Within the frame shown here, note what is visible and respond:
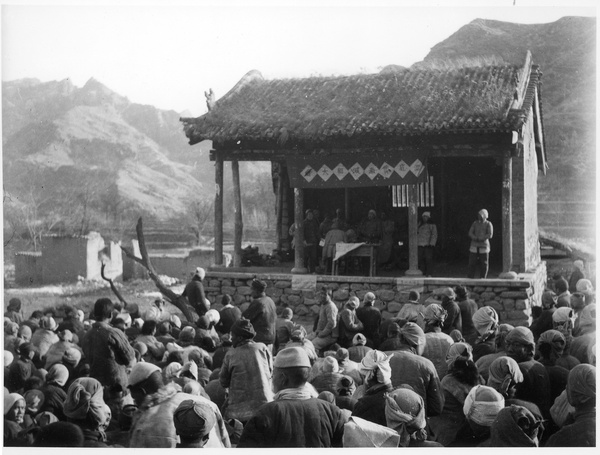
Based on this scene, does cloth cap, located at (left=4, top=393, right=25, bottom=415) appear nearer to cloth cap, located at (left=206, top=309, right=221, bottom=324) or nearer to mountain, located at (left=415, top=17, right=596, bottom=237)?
cloth cap, located at (left=206, top=309, right=221, bottom=324)

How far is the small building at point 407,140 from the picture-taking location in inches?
566

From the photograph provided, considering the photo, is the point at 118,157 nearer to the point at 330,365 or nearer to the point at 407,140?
the point at 407,140

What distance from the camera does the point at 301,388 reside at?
521cm

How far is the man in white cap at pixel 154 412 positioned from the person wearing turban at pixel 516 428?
2103 millimetres

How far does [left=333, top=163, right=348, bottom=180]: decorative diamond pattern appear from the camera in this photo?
15.3m

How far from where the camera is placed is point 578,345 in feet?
24.9

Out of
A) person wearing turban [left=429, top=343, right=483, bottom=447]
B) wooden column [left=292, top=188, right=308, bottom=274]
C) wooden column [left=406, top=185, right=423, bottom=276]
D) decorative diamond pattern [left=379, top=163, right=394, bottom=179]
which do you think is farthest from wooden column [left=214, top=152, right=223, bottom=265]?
person wearing turban [left=429, top=343, right=483, bottom=447]

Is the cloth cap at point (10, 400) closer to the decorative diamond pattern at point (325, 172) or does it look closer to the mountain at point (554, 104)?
the decorative diamond pattern at point (325, 172)

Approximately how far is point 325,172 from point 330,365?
8762 millimetres

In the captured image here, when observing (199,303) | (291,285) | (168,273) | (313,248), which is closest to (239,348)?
(199,303)

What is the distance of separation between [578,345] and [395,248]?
9.26 m

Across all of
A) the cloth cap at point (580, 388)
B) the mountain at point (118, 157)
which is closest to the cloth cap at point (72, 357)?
the cloth cap at point (580, 388)

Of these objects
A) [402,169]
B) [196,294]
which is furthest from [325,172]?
[196,294]

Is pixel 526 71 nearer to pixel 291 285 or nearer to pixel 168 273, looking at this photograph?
pixel 291 285
